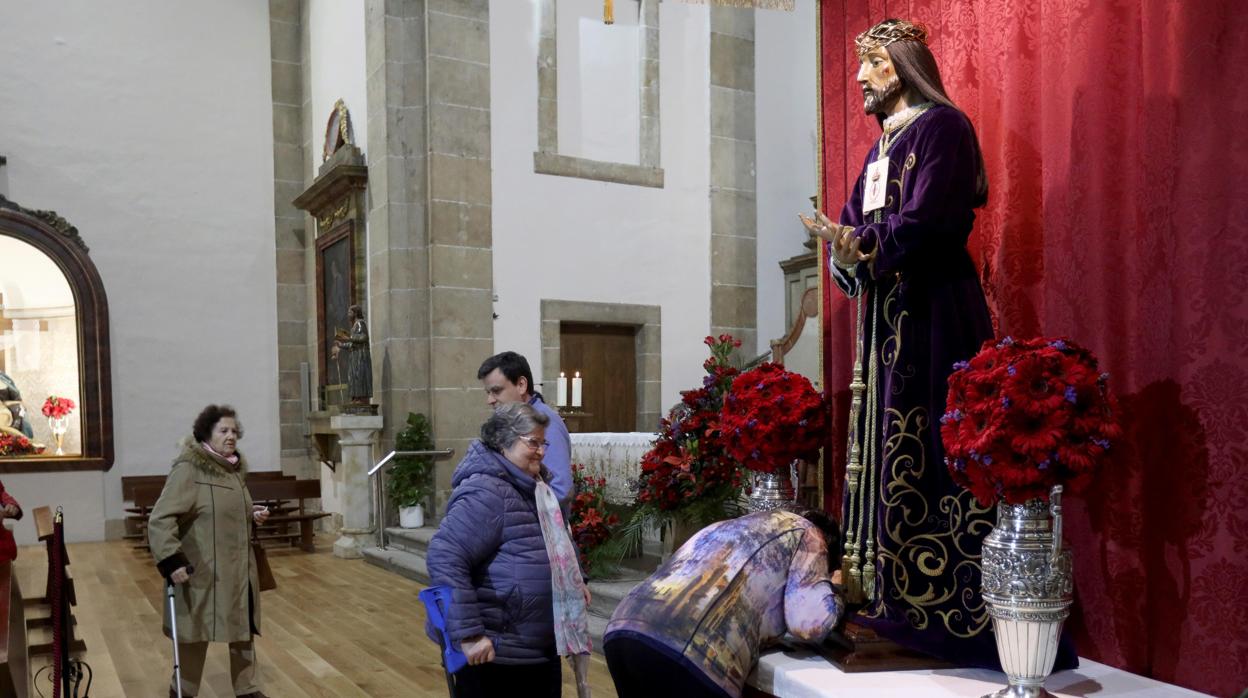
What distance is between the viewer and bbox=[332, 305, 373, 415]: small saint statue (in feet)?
31.9

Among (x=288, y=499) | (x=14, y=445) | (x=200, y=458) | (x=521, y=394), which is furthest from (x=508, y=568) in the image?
(x=14, y=445)

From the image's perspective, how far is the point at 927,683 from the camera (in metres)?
2.52

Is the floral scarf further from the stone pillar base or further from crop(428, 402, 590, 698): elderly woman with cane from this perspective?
the stone pillar base

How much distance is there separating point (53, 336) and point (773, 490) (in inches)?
431

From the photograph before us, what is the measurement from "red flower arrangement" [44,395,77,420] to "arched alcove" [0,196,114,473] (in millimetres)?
102

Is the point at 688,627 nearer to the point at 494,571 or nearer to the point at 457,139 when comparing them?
the point at 494,571

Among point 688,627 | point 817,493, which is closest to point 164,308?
point 817,493

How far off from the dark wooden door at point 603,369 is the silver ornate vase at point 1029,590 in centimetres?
841

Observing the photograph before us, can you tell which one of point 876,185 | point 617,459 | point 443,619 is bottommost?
point 617,459

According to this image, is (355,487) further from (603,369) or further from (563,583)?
(563,583)

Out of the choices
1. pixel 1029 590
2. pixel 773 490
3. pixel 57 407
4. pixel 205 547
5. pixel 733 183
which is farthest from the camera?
pixel 733 183

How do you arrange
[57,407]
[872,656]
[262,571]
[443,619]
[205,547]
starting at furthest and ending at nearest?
[57,407] < [262,571] < [205,547] < [443,619] < [872,656]

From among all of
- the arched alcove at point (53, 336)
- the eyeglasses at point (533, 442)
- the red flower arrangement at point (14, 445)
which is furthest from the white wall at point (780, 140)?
the eyeglasses at point (533, 442)

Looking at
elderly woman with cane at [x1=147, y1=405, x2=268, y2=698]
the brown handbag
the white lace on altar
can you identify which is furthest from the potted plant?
elderly woman with cane at [x1=147, y1=405, x2=268, y2=698]
